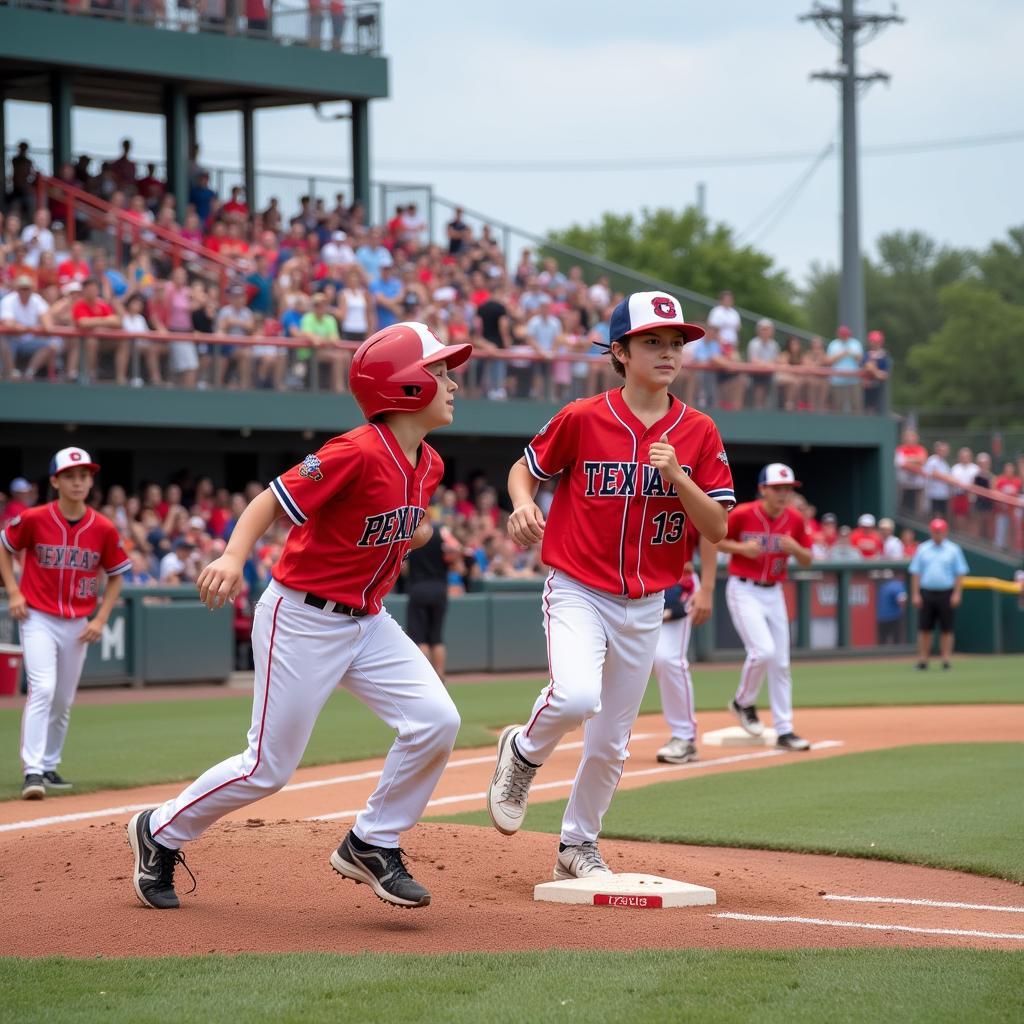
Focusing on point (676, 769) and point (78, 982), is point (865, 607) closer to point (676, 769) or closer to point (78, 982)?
point (676, 769)

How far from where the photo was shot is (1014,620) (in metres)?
26.7

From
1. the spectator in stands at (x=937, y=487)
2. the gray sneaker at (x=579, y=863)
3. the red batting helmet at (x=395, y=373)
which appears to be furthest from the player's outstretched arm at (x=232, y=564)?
the spectator in stands at (x=937, y=487)

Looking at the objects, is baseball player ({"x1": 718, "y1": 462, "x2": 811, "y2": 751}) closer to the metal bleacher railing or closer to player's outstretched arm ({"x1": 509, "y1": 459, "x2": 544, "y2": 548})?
player's outstretched arm ({"x1": 509, "y1": 459, "x2": 544, "y2": 548})

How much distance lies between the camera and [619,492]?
6.39m

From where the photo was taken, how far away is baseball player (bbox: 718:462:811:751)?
12.3 meters

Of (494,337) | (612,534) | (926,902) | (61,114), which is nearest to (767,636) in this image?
(926,902)

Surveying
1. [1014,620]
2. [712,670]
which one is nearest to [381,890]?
[712,670]

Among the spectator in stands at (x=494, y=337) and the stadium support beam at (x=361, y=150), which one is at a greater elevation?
the stadium support beam at (x=361, y=150)

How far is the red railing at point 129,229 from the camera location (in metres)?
23.2

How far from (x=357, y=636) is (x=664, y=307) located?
1.84 meters

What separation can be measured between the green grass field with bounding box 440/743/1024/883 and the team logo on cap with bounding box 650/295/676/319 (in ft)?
10.1

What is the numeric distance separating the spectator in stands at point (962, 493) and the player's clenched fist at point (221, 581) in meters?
24.9

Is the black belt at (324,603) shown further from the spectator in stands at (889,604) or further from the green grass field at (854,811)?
the spectator in stands at (889,604)

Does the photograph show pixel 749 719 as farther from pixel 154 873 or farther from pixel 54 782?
pixel 154 873
